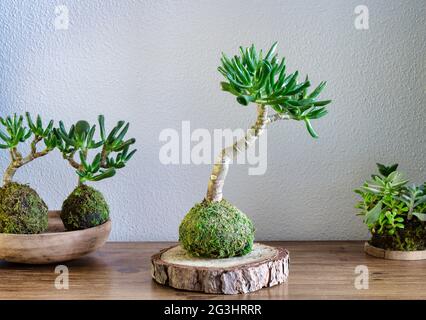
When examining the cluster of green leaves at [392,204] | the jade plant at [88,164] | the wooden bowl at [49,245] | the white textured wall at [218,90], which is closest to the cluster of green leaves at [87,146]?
the jade plant at [88,164]

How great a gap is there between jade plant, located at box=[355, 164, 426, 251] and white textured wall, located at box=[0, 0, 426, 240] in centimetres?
16

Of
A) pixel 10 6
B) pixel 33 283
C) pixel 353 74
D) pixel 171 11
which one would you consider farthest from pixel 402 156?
pixel 10 6

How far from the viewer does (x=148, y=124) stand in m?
1.29

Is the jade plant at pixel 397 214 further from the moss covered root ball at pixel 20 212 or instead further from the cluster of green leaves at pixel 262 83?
the moss covered root ball at pixel 20 212

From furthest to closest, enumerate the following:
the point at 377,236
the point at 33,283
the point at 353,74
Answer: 1. the point at 353,74
2. the point at 377,236
3. the point at 33,283

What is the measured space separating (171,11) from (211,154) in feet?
1.09

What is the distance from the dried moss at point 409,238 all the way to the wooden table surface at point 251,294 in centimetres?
3

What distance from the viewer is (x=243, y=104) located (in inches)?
34.9

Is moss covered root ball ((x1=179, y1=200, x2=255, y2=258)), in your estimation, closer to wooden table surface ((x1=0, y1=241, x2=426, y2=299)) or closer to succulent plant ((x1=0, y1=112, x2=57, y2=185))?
wooden table surface ((x1=0, y1=241, x2=426, y2=299))

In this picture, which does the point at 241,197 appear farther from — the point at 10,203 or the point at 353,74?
the point at 10,203

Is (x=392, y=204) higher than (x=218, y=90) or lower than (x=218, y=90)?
lower

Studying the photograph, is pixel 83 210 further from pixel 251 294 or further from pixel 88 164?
pixel 251 294

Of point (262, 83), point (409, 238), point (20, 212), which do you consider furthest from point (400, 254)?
point (20, 212)

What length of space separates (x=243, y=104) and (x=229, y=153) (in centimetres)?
14
